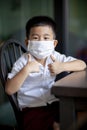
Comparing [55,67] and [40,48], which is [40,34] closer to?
[40,48]

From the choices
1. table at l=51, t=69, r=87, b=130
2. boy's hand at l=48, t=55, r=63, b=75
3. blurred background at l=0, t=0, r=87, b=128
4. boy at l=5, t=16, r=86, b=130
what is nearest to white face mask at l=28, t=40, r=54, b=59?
boy at l=5, t=16, r=86, b=130

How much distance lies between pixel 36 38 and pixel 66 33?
840 millimetres

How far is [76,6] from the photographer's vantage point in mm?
2564

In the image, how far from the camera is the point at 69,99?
1.15m

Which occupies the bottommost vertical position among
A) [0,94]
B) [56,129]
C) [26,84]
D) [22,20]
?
[0,94]

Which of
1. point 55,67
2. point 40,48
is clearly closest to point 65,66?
point 55,67

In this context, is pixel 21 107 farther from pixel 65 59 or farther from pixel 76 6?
pixel 76 6

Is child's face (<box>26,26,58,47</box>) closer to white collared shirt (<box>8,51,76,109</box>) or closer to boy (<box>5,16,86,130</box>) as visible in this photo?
boy (<box>5,16,86,130</box>)

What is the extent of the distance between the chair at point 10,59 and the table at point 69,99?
469 mm

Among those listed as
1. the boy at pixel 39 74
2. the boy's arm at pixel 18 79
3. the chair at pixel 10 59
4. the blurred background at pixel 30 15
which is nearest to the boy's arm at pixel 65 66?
the boy at pixel 39 74

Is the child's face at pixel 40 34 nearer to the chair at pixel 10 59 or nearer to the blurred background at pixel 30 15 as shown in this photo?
the chair at pixel 10 59

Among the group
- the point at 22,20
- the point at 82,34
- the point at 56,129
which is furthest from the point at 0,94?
the point at 56,129

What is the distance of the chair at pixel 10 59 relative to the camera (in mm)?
1589

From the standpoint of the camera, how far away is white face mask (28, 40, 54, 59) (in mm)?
1556
